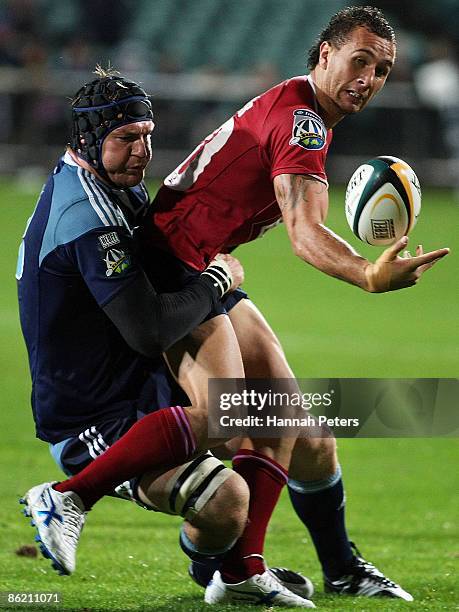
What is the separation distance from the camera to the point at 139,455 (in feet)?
13.7

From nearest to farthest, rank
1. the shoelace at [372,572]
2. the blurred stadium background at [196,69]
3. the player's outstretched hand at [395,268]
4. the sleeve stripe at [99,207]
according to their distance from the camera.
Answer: the player's outstretched hand at [395,268]
the sleeve stripe at [99,207]
the shoelace at [372,572]
the blurred stadium background at [196,69]

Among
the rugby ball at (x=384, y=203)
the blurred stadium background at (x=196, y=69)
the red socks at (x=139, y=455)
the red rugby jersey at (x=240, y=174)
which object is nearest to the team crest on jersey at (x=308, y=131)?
the red rugby jersey at (x=240, y=174)

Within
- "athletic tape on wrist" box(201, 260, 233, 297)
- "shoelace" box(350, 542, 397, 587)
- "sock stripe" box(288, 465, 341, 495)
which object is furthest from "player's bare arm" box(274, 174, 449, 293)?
"shoelace" box(350, 542, 397, 587)

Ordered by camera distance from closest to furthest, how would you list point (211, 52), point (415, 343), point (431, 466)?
point (431, 466) < point (415, 343) < point (211, 52)

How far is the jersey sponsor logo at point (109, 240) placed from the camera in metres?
4.22

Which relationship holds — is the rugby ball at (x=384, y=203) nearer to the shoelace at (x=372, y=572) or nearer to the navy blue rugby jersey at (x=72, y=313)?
the navy blue rugby jersey at (x=72, y=313)

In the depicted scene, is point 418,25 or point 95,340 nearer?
point 95,340

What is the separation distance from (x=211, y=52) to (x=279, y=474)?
1870cm

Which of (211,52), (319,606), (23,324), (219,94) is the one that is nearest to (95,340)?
(23,324)

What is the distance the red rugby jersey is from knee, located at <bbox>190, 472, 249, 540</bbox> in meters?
0.88

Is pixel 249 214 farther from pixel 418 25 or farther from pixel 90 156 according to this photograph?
pixel 418 25

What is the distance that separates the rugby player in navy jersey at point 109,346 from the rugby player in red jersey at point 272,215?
0.12 metres

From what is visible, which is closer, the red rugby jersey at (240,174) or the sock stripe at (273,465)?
the red rugby jersey at (240,174)

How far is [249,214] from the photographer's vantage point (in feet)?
14.8
